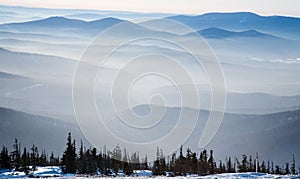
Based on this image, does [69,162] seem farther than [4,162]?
No

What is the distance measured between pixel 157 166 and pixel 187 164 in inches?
126

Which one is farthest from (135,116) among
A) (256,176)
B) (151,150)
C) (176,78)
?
(256,176)

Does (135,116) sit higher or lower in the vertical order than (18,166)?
higher

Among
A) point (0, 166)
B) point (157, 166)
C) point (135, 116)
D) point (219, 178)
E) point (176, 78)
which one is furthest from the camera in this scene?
point (135, 116)

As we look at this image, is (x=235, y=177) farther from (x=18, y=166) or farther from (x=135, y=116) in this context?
(x=135, y=116)

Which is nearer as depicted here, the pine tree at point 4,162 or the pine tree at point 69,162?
the pine tree at point 69,162

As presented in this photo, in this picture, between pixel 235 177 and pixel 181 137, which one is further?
pixel 181 137

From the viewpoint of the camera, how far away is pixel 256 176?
37.6m

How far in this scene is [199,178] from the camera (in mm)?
36750

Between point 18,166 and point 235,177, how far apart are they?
25746 mm

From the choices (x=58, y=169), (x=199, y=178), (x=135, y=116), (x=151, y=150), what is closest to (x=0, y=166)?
(x=58, y=169)

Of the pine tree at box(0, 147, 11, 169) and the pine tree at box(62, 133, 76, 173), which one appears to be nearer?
the pine tree at box(62, 133, 76, 173)

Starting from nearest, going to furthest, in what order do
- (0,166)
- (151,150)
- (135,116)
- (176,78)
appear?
(0,166)
(176,78)
(135,116)
(151,150)

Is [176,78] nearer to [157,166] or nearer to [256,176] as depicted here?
[157,166]
